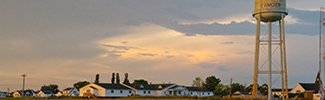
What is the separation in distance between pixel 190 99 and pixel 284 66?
23823mm

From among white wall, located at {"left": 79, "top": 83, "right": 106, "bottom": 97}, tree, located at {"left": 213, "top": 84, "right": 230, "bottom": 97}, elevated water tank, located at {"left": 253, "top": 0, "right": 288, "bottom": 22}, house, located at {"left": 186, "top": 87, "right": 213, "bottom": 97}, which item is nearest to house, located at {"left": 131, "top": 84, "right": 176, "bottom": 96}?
house, located at {"left": 186, "top": 87, "right": 213, "bottom": 97}

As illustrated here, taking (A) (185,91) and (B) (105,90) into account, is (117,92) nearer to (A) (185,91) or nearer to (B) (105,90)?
(B) (105,90)

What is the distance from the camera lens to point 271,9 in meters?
43.8

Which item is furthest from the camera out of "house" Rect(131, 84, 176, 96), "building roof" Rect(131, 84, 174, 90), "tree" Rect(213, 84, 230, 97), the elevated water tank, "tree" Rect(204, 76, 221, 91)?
"tree" Rect(204, 76, 221, 91)

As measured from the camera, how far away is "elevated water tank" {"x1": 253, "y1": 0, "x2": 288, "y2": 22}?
43812 millimetres

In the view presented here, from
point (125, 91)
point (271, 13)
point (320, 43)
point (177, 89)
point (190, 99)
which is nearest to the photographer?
point (271, 13)

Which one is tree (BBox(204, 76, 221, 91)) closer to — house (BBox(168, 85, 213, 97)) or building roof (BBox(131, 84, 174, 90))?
house (BBox(168, 85, 213, 97))

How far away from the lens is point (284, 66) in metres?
44.4

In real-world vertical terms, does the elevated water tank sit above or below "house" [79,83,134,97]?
above

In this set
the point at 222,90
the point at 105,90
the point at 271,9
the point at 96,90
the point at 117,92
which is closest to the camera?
the point at 271,9

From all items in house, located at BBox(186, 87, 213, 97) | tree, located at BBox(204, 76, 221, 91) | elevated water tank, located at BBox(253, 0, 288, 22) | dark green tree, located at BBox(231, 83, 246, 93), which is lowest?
house, located at BBox(186, 87, 213, 97)

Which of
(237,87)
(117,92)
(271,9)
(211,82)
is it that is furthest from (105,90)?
(271,9)

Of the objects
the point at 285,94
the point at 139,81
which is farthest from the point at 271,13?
the point at 139,81

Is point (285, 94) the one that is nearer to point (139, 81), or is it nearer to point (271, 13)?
point (271, 13)
